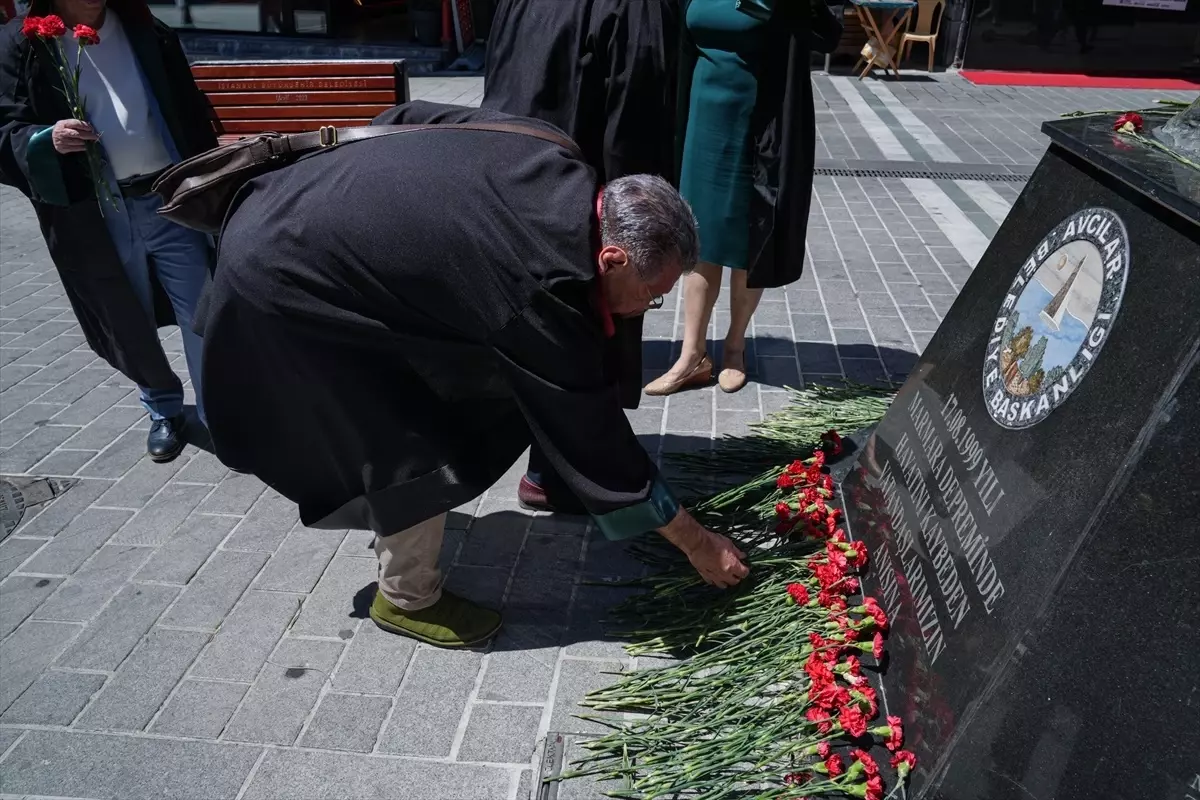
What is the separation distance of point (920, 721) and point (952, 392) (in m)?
0.85

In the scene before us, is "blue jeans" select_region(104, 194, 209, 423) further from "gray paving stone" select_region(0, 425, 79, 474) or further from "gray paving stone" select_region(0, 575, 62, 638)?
"gray paving stone" select_region(0, 575, 62, 638)

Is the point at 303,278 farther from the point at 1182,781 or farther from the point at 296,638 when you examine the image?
the point at 1182,781

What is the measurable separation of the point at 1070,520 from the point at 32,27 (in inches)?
126

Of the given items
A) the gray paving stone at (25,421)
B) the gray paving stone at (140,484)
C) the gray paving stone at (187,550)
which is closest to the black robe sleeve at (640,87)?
the gray paving stone at (187,550)

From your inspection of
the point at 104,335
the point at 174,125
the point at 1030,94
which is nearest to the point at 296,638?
the point at 104,335

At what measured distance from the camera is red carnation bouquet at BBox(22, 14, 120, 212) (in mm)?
2840

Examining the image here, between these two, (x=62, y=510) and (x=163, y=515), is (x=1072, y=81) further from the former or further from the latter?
(x=62, y=510)

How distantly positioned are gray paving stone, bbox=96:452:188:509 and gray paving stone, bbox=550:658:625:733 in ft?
5.85

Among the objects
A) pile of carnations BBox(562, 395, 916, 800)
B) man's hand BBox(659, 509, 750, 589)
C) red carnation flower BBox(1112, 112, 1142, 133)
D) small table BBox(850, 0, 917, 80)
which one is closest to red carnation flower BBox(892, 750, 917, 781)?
pile of carnations BBox(562, 395, 916, 800)

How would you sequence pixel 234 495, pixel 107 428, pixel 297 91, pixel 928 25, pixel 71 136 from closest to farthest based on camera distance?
pixel 71 136, pixel 234 495, pixel 107 428, pixel 297 91, pixel 928 25

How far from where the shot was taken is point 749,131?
3.52 meters

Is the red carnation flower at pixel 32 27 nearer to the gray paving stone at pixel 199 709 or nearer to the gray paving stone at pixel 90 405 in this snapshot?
the gray paving stone at pixel 90 405

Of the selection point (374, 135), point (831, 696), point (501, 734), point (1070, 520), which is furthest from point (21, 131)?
point (1070, 520)

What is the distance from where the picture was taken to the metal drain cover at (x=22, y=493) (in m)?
3.24
